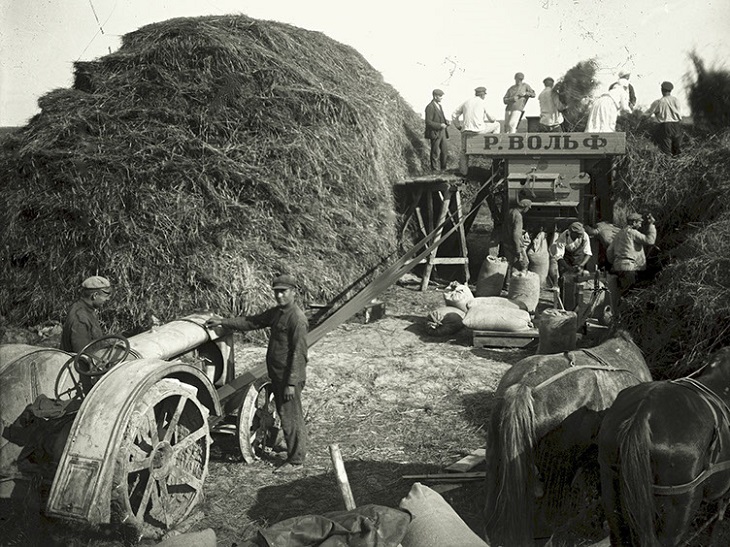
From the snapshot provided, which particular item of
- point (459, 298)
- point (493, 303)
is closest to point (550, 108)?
point (459, 298)

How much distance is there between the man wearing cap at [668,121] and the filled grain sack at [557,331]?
21.4 feet

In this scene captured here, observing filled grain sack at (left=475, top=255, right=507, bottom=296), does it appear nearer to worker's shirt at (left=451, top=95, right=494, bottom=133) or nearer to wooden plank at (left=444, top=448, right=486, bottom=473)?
worker's shirt at (left=451, top=95, right=494, bottom=133)

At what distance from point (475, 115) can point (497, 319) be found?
22.4 feet

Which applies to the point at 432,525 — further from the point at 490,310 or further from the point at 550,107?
the point at 550,107

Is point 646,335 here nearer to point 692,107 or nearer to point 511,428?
point 511,428

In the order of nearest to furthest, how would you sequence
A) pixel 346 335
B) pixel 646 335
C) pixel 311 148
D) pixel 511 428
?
pixel 511 428 → pixel 646 335 → pixel 346 335 → pixel 311 148

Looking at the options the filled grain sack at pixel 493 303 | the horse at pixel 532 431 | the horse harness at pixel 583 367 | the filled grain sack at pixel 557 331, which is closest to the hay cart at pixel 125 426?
the horse at pixel 532 431

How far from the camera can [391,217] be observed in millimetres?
14133

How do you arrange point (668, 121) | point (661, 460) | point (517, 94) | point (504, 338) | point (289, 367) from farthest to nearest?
point (517, 94) → point (668, 121) → point (504, 338) → point (289, 367) → point (661, 460)

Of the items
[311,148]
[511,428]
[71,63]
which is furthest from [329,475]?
[71,63]

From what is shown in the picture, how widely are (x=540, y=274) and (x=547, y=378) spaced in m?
8.50

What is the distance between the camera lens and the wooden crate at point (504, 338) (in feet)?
34.1

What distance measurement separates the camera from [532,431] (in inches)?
192

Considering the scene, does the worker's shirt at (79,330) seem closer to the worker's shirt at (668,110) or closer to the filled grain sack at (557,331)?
the filled grain sack at (557,331)
